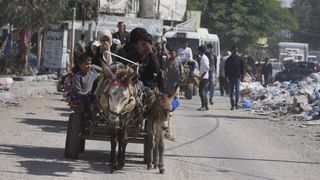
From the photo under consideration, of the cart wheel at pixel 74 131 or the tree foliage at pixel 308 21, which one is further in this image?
the tree foliage at pixel 308 21

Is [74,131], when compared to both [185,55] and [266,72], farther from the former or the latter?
[266,72]

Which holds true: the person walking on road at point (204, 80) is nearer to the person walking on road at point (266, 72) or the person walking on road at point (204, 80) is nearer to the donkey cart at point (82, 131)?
the donkey cart at point (82, 131)

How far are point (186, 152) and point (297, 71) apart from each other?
34504 mm

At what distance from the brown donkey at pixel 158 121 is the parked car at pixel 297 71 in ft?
117

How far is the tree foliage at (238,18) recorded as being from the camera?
69625mm

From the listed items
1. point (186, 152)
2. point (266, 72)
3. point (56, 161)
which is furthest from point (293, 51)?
point (56, 161)

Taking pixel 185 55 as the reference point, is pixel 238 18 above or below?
below

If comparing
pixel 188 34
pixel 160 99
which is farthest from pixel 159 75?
pixel 188 34

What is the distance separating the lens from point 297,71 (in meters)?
46.9

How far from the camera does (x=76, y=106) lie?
1152 cm

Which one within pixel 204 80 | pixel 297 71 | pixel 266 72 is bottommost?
pixel 297 71

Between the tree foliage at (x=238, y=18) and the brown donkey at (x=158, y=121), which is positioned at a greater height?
the brown donkey at (x=158, y=121)

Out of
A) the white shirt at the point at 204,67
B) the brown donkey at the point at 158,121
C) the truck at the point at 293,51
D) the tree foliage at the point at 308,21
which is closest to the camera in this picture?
the brown donkey at the point at 158,121

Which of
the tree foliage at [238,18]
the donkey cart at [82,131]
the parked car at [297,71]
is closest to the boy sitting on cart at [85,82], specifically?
the donkey cart at [82,131]
